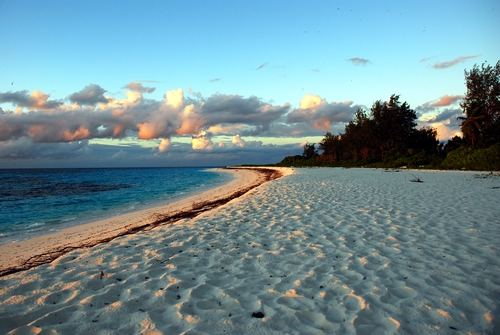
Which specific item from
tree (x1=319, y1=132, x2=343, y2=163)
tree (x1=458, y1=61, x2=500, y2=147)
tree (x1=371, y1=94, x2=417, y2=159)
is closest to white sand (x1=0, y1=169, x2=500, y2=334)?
tree (x1=458, y1=61, x2=500, y2=147)

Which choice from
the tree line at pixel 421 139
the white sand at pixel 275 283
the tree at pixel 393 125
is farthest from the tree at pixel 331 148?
the white sand at pixel 275 283

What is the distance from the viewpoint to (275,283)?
401cm

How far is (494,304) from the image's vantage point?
337 centimetres

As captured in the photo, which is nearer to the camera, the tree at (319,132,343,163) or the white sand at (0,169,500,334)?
the white sand at (0,169,500,334)

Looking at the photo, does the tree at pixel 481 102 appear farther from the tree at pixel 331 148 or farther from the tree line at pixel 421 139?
the tree at pixel 331 148

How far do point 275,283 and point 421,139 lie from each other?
61.4 meters

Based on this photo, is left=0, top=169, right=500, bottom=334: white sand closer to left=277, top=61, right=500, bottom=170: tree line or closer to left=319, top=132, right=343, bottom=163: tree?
left=277, top=61, right=500, bottom=170: tree line

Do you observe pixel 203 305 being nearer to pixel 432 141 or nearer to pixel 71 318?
pixel 71 318

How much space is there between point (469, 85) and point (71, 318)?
5380 centimetres

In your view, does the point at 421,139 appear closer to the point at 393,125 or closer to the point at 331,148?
the point at 393,125

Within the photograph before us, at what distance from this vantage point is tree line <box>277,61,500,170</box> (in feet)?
105

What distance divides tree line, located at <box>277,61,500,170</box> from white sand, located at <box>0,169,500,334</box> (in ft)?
87.2

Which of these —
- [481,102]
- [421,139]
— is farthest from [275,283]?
[421,139]

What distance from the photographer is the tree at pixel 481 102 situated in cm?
4008
